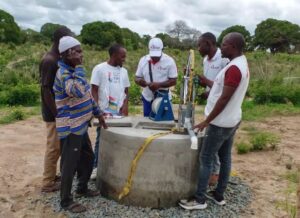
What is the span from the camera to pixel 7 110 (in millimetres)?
9641

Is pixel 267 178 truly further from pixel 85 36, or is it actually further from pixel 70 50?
pixel 85 36

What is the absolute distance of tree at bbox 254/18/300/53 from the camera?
53.0 metres

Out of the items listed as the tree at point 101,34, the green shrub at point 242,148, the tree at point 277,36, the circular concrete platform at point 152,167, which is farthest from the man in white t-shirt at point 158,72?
the tree at point 277,36

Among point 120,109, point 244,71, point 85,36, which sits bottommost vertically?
point 120,109

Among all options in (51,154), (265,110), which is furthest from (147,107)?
(265,110)

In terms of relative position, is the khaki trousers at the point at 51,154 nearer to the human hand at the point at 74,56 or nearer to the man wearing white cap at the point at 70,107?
the man wearing white cap at the point at 70,107

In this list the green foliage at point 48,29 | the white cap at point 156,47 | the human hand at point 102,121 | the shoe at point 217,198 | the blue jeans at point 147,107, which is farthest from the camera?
the green foliage at point 48,29

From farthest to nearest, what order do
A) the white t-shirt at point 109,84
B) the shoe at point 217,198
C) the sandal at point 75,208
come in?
the white t-shirt at point 109,84
the shoe at point 217,198
the sandal at point 75,208

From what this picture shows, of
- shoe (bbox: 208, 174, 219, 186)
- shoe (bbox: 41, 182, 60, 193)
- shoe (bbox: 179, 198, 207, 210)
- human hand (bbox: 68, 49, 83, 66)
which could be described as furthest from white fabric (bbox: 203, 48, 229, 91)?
shoe (bbox: 41, 182, 60, 193)

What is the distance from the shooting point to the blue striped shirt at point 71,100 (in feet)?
11.6

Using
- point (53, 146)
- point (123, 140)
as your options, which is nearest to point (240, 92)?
point (123, 140)

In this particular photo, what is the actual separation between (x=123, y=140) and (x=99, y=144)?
1.53ft

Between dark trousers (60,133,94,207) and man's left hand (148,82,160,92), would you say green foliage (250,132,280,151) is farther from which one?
dark trousers (60,133,94,207)

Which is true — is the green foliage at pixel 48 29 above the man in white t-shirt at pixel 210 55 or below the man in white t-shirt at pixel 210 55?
above
